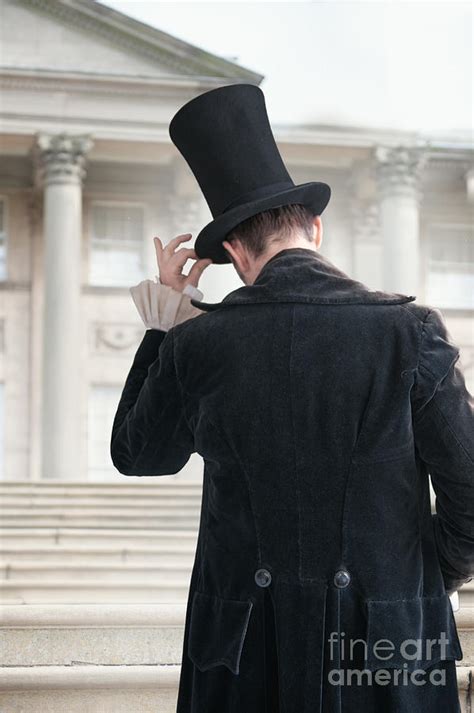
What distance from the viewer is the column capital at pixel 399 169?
1543 cm

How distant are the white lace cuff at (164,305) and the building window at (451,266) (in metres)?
15.6

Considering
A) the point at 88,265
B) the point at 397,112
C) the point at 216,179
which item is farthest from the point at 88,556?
the point at 397,112

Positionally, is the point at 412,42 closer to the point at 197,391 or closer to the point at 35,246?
the point at 35,246

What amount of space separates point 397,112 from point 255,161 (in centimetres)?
1681

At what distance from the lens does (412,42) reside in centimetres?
2270

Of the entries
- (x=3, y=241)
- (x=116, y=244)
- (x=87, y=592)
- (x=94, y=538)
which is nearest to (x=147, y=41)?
(x=116, y=244)

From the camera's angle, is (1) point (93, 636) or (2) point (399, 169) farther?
(2) point (399, 169)

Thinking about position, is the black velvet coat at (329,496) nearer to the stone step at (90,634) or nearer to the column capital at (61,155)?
the stone step at (90,634)

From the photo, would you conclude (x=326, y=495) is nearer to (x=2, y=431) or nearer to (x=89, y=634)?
(x=89, y=634)

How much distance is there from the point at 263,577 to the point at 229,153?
1.97 feet

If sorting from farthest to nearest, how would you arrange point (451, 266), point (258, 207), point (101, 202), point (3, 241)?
point (451, 266), point (101, 202), point (3, 241), point (258, 207)

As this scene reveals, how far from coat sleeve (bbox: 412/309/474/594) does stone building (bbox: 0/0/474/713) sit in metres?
12.9

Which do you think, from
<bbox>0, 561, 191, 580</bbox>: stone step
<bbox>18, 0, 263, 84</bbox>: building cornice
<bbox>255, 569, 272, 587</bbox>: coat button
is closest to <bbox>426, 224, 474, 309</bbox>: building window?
<bbox>18, 0, 263, 84</bbox>: building cornice

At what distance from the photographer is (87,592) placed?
169 inches
